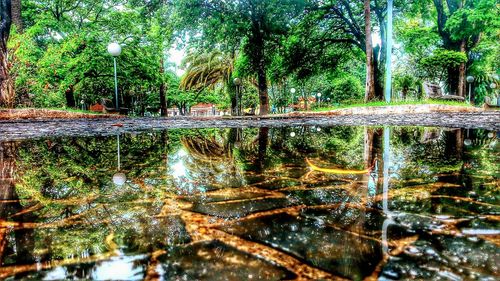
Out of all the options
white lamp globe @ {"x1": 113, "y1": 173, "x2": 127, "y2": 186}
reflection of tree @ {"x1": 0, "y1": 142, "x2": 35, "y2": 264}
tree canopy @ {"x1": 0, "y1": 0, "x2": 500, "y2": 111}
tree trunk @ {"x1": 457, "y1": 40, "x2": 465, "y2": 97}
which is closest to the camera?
reflection of tree @ {"x1": 0, "y1": 142, "x2": 35, "y2": 264}

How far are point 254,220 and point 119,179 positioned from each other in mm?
1390

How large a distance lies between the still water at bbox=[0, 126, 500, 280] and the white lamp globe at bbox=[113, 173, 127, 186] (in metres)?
0.03

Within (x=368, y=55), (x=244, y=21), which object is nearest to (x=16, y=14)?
(x=244, y=21)

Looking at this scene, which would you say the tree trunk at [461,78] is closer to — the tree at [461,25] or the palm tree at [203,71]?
the tree at [461,25]

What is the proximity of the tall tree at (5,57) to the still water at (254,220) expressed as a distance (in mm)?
11536

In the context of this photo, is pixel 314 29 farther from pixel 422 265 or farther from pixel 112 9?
pixel 422 265

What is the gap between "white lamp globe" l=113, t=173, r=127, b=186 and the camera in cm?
234

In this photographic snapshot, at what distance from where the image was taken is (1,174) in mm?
2680

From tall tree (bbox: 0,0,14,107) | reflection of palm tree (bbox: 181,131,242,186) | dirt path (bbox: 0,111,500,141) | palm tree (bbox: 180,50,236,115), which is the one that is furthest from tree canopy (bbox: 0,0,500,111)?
reflection of palm tree (bbox: 181,131,242,186)

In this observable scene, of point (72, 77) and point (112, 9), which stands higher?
point (112, 9)

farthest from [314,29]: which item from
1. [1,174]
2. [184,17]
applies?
[1,174]

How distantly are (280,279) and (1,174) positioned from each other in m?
2.75

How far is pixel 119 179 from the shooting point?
8.13ft

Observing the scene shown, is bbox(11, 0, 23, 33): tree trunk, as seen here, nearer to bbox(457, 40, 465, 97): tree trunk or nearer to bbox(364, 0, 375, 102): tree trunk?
bbox(364, 0, 375, 102): tree trunk
